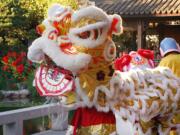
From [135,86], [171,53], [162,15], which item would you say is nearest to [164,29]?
[162,15]

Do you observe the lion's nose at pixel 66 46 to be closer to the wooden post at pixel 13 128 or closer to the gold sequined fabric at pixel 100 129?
the gold sequined fabric at pixel 100 129

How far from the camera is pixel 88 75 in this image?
3.65 m

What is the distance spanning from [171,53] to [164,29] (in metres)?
13.6

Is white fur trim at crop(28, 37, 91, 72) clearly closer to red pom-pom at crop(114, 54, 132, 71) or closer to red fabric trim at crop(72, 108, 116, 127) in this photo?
red fabric trim at crop(72, 108, 116, 127)

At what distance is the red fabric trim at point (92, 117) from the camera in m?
3.75

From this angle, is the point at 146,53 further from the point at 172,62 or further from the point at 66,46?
the point at 66,46

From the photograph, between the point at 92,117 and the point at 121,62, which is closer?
the point at 92,117

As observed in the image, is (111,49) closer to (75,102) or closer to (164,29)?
(75,102)

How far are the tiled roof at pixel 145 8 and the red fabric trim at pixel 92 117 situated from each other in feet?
38.5

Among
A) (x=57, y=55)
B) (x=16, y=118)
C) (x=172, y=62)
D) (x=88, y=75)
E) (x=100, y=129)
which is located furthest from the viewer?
(x=16, y=118)

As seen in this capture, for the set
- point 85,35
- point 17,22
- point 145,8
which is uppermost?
point 145,8

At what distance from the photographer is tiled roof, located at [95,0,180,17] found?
50.3ft

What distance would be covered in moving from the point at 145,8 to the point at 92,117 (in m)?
12.2

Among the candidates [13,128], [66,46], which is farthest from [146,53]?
[66,46]
